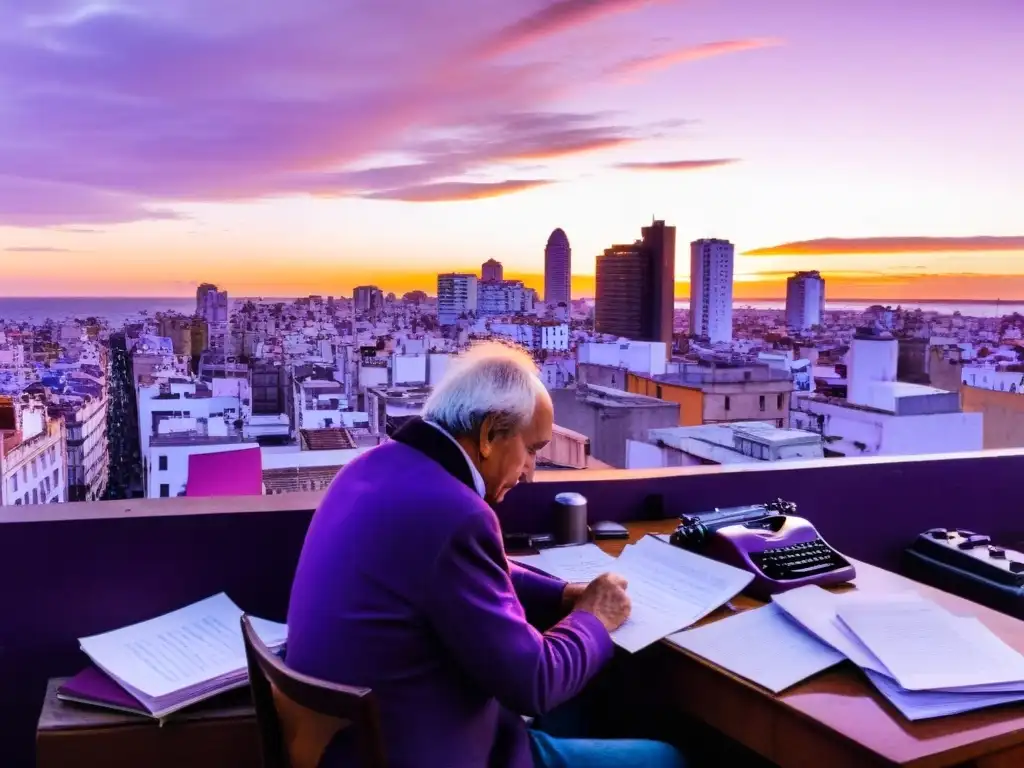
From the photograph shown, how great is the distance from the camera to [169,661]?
1788mm

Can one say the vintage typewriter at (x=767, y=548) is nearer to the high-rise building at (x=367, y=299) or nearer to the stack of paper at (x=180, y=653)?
the stack of paper at (x=180, y=653)

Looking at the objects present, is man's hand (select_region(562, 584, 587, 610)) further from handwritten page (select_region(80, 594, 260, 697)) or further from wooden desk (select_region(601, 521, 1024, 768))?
handwritten page (select_region(80, 594, 260, 697))

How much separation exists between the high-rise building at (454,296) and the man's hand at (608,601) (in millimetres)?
2603

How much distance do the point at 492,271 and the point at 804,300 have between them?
1815mm

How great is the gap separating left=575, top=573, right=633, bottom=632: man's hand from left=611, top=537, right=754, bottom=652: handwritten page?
3 cm

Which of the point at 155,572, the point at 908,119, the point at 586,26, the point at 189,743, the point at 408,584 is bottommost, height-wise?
the point at 189,743

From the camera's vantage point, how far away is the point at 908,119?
14.0ft

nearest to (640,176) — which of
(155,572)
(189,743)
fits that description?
(155,572)

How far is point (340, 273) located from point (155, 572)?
2.36 meters

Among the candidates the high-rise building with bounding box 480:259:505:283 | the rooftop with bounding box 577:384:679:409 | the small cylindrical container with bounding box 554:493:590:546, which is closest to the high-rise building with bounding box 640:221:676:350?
the rooftop with bounding box 577:384:679:409

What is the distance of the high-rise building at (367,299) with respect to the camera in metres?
4.30

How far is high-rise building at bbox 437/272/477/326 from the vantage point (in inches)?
165

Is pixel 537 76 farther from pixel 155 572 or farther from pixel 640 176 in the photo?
pixel 155 572

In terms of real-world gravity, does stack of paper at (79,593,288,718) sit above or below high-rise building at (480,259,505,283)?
below
